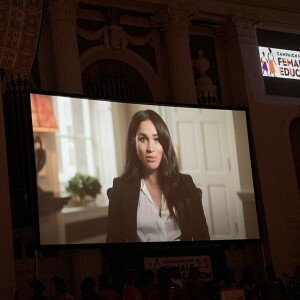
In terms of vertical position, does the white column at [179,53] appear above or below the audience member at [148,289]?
above

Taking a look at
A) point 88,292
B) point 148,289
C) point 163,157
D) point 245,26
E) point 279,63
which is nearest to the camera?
point 88,292

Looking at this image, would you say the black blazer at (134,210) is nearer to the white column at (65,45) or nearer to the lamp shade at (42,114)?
the lamp shade at (42,114)

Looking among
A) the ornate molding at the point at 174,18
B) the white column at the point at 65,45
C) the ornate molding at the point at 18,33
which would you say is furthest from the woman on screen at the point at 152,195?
the ornate molding at the point at 18,33

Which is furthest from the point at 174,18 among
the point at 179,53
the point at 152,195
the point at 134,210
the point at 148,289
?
the point at 148,289

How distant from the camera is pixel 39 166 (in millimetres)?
11898

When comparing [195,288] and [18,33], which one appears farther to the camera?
[195,288]

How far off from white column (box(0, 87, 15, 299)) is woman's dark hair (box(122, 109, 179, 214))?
6.99 ft

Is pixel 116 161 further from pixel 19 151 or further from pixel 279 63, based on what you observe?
pixel 279 63

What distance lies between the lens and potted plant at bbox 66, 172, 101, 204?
12142 mm

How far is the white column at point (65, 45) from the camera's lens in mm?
13281

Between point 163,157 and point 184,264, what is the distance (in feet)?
6.33

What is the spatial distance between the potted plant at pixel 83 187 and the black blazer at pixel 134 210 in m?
0.28

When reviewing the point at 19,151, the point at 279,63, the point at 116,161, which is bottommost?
the point at 116,161

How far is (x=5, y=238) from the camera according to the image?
11.5m
